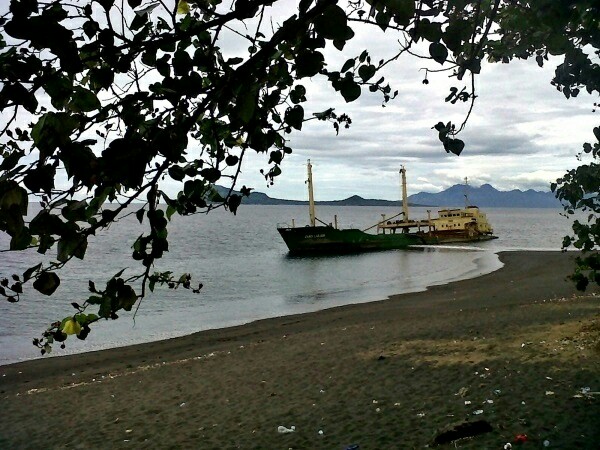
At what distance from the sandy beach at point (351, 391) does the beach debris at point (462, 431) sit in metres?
0.03

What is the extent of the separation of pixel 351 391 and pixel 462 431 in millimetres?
2493

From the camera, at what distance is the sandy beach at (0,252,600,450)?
5539 millimetres

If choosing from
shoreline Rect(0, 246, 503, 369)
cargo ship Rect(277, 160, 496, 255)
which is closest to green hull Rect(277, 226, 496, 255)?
cargo ship Rect(277, 160, 496, 255)

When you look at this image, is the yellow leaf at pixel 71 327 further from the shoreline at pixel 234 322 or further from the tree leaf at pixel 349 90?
the shoreline at pixel 234 322

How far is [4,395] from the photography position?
11594 millimetres

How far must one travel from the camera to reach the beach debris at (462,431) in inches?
Result: 198

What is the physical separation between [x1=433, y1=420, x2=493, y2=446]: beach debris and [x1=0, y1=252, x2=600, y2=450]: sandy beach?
1.0 inches

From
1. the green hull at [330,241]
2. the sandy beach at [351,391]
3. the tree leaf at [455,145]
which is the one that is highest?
the tree leaf at [455,145]

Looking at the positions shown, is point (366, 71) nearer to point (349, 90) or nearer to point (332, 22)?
point (349, 90)

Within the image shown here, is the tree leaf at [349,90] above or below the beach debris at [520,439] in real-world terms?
above

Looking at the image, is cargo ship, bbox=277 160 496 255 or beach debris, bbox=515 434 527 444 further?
cargo ship, bbox=277 160 496 255

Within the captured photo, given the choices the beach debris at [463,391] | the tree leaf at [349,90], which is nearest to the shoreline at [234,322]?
the beach debris at [463,391]

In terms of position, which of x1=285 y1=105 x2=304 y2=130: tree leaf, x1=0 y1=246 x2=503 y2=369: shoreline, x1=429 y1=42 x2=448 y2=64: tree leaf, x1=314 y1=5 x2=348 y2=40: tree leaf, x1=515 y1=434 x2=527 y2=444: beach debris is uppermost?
x1=429 y1=42 x2=448 y2=64: tree leaf

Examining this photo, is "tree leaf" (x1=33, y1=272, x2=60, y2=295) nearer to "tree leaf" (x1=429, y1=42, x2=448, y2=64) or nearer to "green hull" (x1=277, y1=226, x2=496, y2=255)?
"tree leaf" (x1=429, y1=42, x2=448, y2=64)
